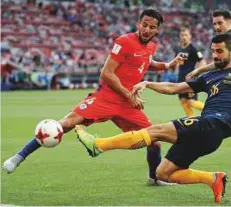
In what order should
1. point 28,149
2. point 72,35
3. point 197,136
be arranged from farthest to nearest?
point 72,35, point 28,149, point 197,136

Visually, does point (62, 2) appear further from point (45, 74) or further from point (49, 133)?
point (49, 133)

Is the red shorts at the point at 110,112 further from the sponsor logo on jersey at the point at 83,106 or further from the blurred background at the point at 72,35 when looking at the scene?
the blurred background at the point at 72,35

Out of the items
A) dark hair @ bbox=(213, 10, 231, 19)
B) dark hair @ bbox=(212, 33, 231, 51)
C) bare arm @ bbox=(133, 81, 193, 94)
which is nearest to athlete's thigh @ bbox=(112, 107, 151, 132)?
bare arm @ bbox=(133, 81, 193, 94)

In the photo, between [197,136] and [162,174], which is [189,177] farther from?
[197,136]

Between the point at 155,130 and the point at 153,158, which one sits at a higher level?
the point at 155,130

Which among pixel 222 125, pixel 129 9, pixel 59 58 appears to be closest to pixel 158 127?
pixel 222 125

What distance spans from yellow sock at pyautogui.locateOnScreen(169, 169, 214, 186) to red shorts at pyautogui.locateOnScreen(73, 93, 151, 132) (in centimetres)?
150

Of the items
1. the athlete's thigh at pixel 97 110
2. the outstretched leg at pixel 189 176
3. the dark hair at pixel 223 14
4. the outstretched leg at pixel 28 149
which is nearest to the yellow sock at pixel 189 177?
the outstretched leg at pixel 189 176

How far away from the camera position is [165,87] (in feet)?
26.9

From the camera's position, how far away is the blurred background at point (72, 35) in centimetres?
3797

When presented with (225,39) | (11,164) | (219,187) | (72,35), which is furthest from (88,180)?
(72,35)

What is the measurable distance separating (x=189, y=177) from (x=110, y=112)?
1785 millimetres

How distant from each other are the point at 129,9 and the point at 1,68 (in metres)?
21.6

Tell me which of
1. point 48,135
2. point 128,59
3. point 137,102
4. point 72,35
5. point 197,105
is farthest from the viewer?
point 72,35
